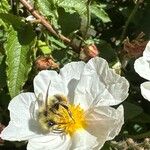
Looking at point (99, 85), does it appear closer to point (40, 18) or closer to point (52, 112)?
point (52, 112)

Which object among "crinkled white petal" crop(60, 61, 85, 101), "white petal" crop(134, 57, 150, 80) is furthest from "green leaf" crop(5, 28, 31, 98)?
"white petal" crop(134, 57, 150, 80)

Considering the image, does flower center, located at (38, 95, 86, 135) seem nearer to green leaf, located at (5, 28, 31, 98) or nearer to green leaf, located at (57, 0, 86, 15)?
green leaf, located at (5, 28, 31, 98)

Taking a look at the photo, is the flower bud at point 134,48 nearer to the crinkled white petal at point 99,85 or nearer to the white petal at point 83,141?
the crinkled white petal at point 99,85

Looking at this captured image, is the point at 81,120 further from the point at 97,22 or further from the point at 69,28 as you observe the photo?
the point at 97,22

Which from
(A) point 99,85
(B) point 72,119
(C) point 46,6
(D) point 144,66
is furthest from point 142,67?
(C) point 46,6

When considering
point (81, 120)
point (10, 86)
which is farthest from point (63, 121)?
point (10, 86)

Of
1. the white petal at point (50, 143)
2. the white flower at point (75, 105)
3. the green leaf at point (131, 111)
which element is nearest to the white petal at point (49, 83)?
the white flower at point (75, 105)
